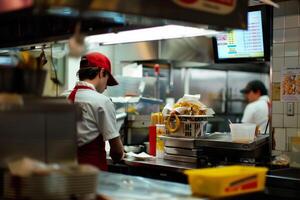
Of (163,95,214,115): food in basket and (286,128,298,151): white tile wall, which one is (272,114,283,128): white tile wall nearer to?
(286,128,298,151): white tile wall

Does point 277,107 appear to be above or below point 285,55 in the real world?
below

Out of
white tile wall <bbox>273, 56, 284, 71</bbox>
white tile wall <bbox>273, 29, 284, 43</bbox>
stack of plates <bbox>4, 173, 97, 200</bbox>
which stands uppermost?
white tile wall <bbox>273, 29, 284, 43</bbox>

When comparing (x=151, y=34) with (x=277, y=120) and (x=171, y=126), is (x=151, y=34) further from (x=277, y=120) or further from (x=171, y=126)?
(x=277, y=120)

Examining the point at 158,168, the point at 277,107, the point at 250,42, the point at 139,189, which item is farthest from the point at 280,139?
the point at 139,189

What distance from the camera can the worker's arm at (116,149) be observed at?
12.3 feet

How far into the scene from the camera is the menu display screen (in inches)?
162

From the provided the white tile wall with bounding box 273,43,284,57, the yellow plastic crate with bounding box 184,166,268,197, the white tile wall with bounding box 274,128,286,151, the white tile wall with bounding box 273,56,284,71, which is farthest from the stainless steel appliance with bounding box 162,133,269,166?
the yellow plastic crate with bounding box 184,166,268,197

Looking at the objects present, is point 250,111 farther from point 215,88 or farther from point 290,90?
point 290,90

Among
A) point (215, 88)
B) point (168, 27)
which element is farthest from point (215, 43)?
point (215, 88)

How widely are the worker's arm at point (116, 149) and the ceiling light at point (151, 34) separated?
82 cm

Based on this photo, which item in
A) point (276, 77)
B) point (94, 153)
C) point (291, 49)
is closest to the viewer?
point (94, 153)

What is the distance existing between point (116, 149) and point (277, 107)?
1397mm

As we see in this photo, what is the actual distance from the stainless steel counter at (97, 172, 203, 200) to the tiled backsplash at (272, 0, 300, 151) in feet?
6.17

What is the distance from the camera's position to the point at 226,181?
6.88 feet
